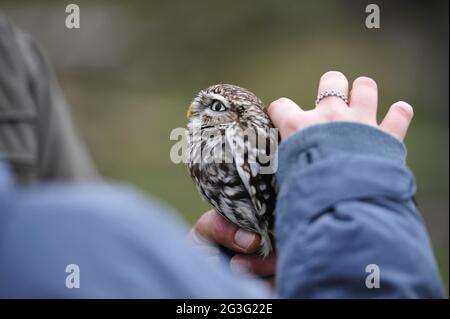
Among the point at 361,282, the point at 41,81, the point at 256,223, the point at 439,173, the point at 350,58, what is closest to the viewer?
the point at 41,81

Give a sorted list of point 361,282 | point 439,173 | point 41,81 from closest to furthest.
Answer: point 41,81
point 361,282
point 439,173

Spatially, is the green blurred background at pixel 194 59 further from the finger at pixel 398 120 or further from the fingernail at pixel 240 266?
the finger at pixel 398 120

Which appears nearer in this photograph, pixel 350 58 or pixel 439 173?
pixel 350 58

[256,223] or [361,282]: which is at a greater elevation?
[256,223]

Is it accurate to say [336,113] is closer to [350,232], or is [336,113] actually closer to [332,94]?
[332,94]

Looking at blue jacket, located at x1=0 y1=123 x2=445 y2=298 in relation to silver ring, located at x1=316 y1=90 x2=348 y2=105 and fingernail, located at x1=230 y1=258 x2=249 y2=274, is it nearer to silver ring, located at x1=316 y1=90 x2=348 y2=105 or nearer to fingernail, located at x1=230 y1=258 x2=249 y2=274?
silver ring, located at x1=316 y1=90 x2=348 y2=105

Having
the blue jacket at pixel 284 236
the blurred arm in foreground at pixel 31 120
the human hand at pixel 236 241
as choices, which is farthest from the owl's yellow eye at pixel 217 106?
the blurred arm in foreground at pixel 31 120
